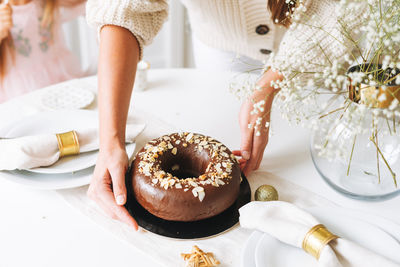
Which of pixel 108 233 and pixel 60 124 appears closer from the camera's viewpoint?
pixel 108 233

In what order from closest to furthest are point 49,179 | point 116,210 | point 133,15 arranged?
point 116,210, point 49,179, point 133,15

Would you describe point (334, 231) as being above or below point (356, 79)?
below

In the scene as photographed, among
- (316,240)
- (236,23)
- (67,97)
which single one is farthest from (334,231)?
(67,97)

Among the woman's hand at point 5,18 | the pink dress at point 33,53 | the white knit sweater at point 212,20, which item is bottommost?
the pink dress at point 33,53

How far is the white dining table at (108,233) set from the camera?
32.6 inches

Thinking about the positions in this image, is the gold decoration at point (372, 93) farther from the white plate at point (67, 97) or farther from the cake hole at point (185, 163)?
the white plate at point (67, 97)

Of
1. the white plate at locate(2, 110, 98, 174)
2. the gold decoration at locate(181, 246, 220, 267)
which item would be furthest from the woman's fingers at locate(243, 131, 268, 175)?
the white plate at locate(2, 110, 98, 174)

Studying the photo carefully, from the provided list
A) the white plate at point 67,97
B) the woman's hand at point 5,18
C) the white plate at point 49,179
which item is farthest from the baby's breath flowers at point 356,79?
the woman's hand at point 5,18

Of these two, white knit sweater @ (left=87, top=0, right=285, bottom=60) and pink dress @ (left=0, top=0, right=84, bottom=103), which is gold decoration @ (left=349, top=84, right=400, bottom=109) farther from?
pink dress @ (left=0, top=0, right=84, bottom=103)

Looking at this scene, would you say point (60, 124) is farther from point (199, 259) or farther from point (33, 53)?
point (33, 53)

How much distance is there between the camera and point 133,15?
1.12 meters

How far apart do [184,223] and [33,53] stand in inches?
60.6

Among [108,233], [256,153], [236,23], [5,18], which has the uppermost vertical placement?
[236,23]

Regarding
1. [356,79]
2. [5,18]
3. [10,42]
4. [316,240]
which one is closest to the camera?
[356,79]
